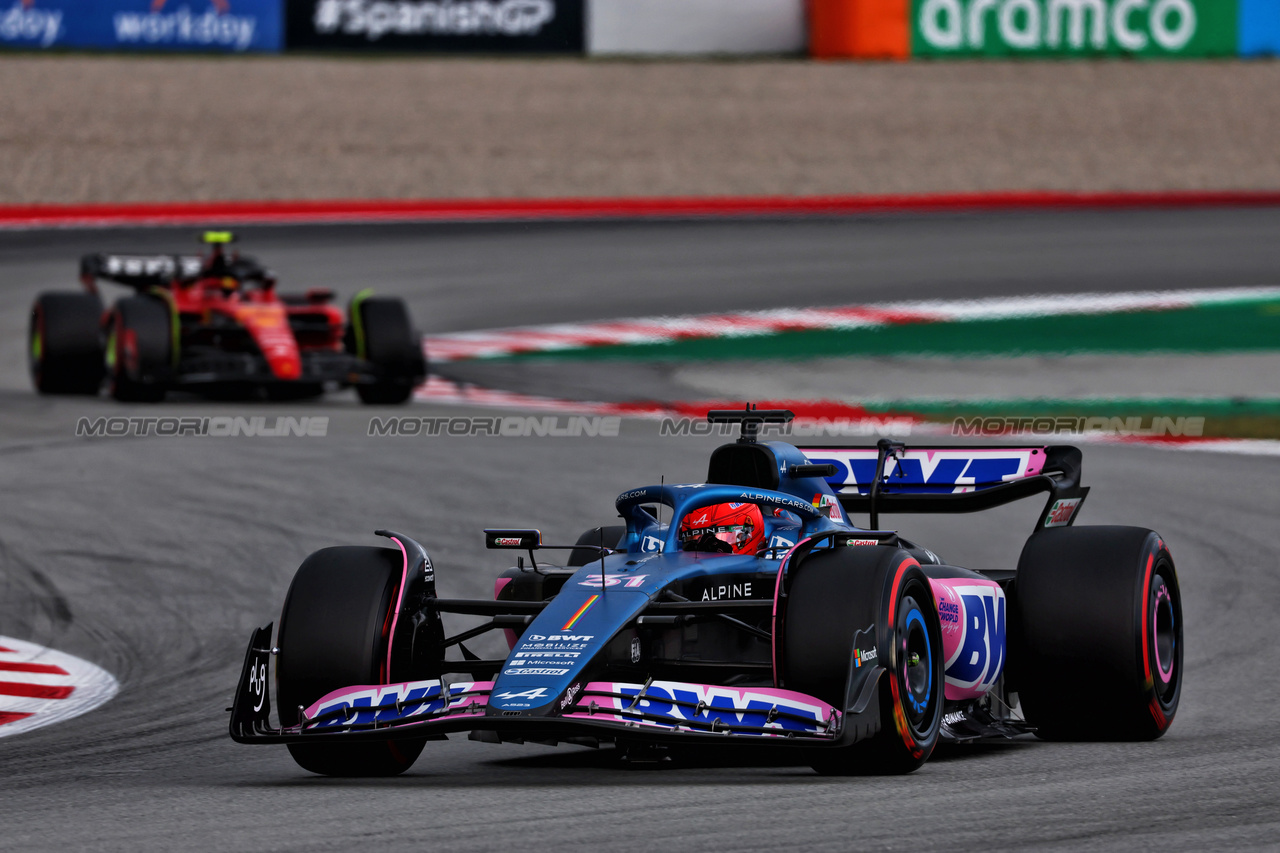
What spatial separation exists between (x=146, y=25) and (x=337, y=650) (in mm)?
27909

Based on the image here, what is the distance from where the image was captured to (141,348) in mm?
16766

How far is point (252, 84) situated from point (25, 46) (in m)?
3.90

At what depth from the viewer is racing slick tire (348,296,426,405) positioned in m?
17.4

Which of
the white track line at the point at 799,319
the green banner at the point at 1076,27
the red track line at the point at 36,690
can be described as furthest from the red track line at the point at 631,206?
the red track line at the point at 36,690

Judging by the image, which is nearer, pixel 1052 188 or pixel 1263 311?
pixel 1263 311

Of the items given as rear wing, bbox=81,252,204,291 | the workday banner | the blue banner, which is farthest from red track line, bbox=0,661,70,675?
the blue banner

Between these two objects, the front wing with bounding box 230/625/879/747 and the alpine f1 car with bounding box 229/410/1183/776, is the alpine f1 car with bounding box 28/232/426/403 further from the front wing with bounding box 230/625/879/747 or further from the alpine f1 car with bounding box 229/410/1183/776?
the front wing with bounding box 230/625/879/747

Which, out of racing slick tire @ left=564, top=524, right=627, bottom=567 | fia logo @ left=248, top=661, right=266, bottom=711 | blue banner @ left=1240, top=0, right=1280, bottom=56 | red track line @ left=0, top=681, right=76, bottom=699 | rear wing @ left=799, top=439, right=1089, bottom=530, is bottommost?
red track line @ left=0, top=681, right=76, bottom=699

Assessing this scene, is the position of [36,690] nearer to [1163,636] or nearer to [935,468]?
[935,468]

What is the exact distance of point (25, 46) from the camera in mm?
33031

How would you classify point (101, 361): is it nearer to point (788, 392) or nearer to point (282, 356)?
point (282, 356)

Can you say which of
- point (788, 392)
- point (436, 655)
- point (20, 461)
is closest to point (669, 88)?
point (788, 392)

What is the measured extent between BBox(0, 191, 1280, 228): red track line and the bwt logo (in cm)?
605

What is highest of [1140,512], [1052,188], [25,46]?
[25,46]
